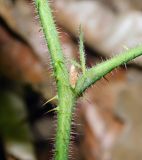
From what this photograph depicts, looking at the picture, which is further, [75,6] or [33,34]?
[75,6]

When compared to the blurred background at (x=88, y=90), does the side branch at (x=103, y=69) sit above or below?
below

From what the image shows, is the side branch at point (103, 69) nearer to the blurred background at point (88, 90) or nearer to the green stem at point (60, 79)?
the green stem at point (60, 79)

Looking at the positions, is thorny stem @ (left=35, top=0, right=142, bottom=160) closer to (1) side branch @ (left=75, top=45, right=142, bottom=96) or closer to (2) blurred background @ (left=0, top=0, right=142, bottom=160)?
(1) side branch @ (left=75, top=45, right=142, bottom=96)

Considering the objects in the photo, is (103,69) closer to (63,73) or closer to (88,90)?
(63,73)

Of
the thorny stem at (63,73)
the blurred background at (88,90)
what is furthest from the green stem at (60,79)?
the blurred background at (88,90)

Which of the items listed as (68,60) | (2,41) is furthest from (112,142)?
(68,60)

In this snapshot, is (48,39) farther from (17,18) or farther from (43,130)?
(17,18)

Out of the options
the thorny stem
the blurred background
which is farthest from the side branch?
the blurred background

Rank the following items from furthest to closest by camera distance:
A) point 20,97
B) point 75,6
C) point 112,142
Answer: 1. point 75,6
2. point 112,142
3. point 20,97
